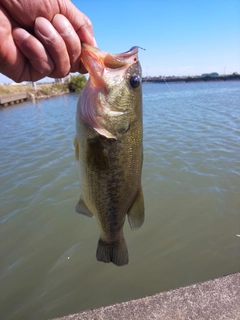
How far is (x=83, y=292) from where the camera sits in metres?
3.96

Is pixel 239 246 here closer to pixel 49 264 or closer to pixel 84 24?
pixel 49 264

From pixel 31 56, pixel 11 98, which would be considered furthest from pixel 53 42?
pixel 11 98

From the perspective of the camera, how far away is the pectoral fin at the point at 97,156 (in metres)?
1.91

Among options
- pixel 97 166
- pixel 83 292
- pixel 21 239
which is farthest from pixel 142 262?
pixel 97 166

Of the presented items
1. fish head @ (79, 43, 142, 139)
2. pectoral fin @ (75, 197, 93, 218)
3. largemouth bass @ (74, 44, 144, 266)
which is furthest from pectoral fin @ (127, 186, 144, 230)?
fish head @ (79, 43, 142, 139)

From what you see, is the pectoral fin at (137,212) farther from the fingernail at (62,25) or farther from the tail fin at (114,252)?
the fingernail at (62,25)

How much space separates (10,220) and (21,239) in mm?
824

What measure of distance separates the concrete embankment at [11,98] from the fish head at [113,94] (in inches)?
1238

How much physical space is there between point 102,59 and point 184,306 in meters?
2.48

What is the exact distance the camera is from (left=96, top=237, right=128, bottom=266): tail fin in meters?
2.26

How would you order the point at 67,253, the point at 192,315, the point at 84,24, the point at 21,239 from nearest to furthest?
the point at 84,24 → the point at 192,315 → the point at 67,253 → the point at 21,239

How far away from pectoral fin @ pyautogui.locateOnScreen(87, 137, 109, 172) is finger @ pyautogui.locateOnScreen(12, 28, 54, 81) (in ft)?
2.03

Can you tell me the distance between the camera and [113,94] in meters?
Answer: 1.89

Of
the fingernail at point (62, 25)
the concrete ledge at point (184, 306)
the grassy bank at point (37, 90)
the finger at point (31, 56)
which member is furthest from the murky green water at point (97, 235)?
the grassy bank at point (37, 90)
